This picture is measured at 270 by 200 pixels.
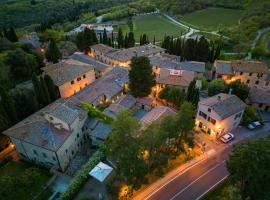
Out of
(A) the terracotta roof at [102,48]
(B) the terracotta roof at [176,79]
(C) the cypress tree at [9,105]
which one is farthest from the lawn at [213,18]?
(C) the cypress tree at [9,105]

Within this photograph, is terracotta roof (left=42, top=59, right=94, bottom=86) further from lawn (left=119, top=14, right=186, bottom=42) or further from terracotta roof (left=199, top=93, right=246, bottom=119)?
lawn (left=119, top=14, right=186, bottom=42)

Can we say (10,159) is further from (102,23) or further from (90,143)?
(102,23)

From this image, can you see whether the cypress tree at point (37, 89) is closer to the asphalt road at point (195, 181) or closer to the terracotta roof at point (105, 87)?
the terracotta roof at point (105, 87)

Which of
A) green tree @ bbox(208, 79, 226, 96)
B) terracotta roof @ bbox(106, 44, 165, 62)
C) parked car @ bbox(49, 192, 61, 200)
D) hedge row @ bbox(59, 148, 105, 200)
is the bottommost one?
parked car @ bbox(49, 192, 61, 200)

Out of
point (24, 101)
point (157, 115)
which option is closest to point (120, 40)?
point (24, 101)

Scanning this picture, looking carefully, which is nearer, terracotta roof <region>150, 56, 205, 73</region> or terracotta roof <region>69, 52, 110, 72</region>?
terracotta roof <region>150, 56, 205, 73</region>

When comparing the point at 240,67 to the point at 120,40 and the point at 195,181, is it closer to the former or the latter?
the point at 195,181

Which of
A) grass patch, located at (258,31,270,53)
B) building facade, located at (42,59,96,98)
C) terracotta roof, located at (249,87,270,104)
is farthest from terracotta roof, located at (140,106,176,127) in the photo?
grass patch, located at (258,31,270,53)
